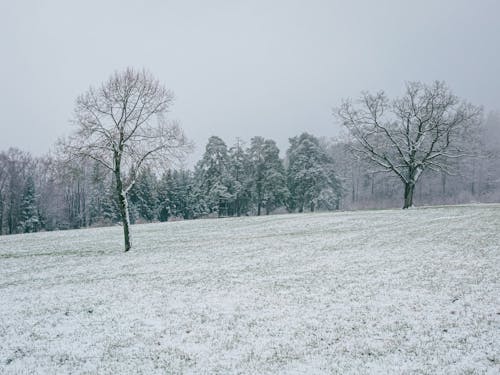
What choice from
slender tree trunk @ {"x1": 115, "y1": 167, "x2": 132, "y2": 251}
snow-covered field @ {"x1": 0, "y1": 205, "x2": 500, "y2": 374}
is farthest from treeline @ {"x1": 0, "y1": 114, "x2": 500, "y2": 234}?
snow-covered field @ {"x1": 0, "y1": 205, "x2": 500, "y2": 374}

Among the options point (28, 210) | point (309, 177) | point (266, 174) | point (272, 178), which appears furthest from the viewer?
point (266, 174)

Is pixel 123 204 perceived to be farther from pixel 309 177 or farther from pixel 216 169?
pixel 309 177

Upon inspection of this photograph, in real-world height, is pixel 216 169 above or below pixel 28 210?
above

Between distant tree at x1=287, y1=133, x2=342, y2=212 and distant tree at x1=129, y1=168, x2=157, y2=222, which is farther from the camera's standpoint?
distant tree at x1=129, y1=168, x2=157, y2=222

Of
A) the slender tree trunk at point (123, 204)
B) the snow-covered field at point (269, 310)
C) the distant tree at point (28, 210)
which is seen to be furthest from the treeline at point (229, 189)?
the snow-covered field at point (269, 310)

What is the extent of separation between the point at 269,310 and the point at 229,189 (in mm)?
63345

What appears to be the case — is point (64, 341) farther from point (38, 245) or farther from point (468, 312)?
point (38, 245)

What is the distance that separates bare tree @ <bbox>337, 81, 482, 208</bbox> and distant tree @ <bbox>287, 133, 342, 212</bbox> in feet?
84.4

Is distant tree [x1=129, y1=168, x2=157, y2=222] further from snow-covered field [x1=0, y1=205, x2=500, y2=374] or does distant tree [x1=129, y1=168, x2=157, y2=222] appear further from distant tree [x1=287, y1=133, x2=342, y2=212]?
snow-covered field [x1=0, y1=205, x2=500, y2=374]

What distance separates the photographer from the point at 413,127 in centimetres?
4631

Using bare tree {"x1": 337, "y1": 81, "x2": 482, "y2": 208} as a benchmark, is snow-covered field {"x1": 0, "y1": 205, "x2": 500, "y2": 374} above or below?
below

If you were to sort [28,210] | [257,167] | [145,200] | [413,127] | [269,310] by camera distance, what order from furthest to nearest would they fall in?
[145,200]
[257,167]
[28,210]
[413,127]
[269,310]

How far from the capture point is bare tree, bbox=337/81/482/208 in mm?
43688

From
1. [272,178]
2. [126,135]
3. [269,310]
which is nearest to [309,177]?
[272,178]
